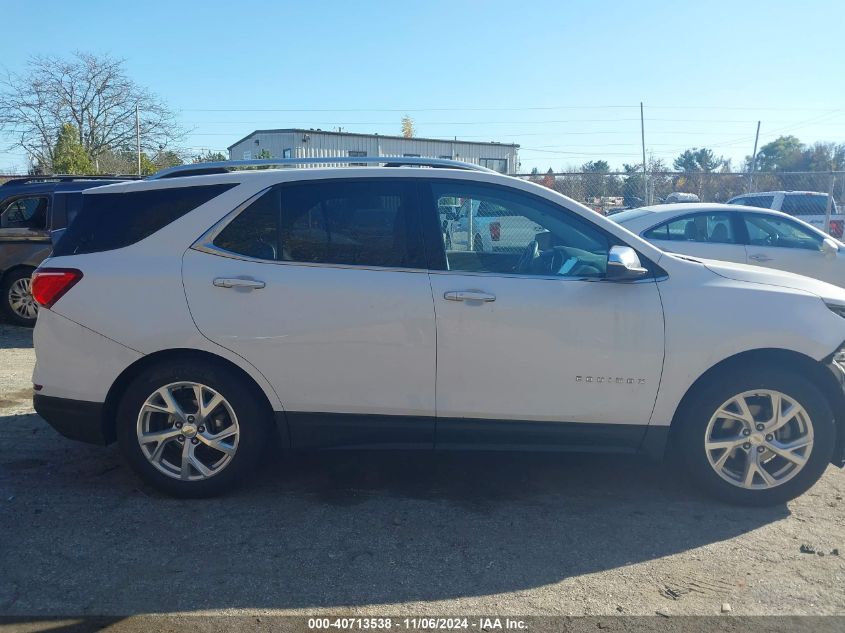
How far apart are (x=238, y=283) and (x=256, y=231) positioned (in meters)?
0.34

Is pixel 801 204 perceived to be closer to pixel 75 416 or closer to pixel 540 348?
pixel 540 348

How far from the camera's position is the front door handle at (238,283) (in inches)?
156

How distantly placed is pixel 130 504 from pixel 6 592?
953 mm

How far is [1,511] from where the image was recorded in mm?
3959

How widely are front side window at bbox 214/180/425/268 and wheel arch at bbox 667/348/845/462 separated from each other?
5.64 feet

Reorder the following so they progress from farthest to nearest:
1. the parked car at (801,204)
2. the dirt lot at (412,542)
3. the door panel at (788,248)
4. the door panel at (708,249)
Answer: the parked car at (801,204) → the door panel at (788,248) → the door panel at (708,249) → the dirt lot at (412,542)

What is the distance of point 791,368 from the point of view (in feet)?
13.2

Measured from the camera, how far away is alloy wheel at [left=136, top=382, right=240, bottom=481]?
4031 mm

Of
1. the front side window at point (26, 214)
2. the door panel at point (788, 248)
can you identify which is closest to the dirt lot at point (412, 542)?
the door panel at point (788, 248)

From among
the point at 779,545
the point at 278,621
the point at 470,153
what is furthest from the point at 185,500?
the point at 470,153

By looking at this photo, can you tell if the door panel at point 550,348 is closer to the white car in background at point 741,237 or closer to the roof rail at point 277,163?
the roof rail at point 277,163

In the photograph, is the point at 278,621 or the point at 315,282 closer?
the point at 278,621

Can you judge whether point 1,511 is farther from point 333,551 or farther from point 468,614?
point 468,614

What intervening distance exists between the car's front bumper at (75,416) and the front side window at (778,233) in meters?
7.74
